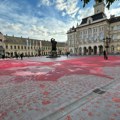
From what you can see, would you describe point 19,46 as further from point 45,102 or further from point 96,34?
point 45,102

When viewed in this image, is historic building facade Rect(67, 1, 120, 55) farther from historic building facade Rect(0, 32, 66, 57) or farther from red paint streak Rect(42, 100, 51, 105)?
red paint streak Rect(42, 100, 51, 105)

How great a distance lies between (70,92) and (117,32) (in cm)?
5980

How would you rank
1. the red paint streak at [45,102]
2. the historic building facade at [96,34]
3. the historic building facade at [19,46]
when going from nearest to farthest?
1. the red paint streak at [45,102]
2. the historic building facade at [96,34]
3. the historic building facade at [19,46]

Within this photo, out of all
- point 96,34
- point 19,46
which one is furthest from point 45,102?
point 19,46

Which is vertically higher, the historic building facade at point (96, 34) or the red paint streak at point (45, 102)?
the historic building facade at point (96, 34)

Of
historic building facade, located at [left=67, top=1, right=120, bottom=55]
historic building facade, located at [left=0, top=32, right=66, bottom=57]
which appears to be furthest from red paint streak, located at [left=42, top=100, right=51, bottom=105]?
historic building facade, located at [left=0, top=32, right=66, bottom=57]

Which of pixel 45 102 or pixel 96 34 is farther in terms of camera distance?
pixel 96 34

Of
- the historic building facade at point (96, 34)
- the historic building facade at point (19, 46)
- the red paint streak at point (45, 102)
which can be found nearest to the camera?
the red paint streak at point (45, 102)

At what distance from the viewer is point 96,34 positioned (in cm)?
6366

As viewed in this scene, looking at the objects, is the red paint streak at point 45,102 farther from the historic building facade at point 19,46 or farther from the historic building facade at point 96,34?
the historic building facade at point 19,46

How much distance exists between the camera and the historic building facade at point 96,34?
189ft

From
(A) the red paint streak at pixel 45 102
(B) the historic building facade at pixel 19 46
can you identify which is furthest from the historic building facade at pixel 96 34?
(A) the red paint streak at pixel 45 102

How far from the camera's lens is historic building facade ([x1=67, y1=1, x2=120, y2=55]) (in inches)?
2271

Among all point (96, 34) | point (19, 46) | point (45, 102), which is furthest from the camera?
point (19, 46)
